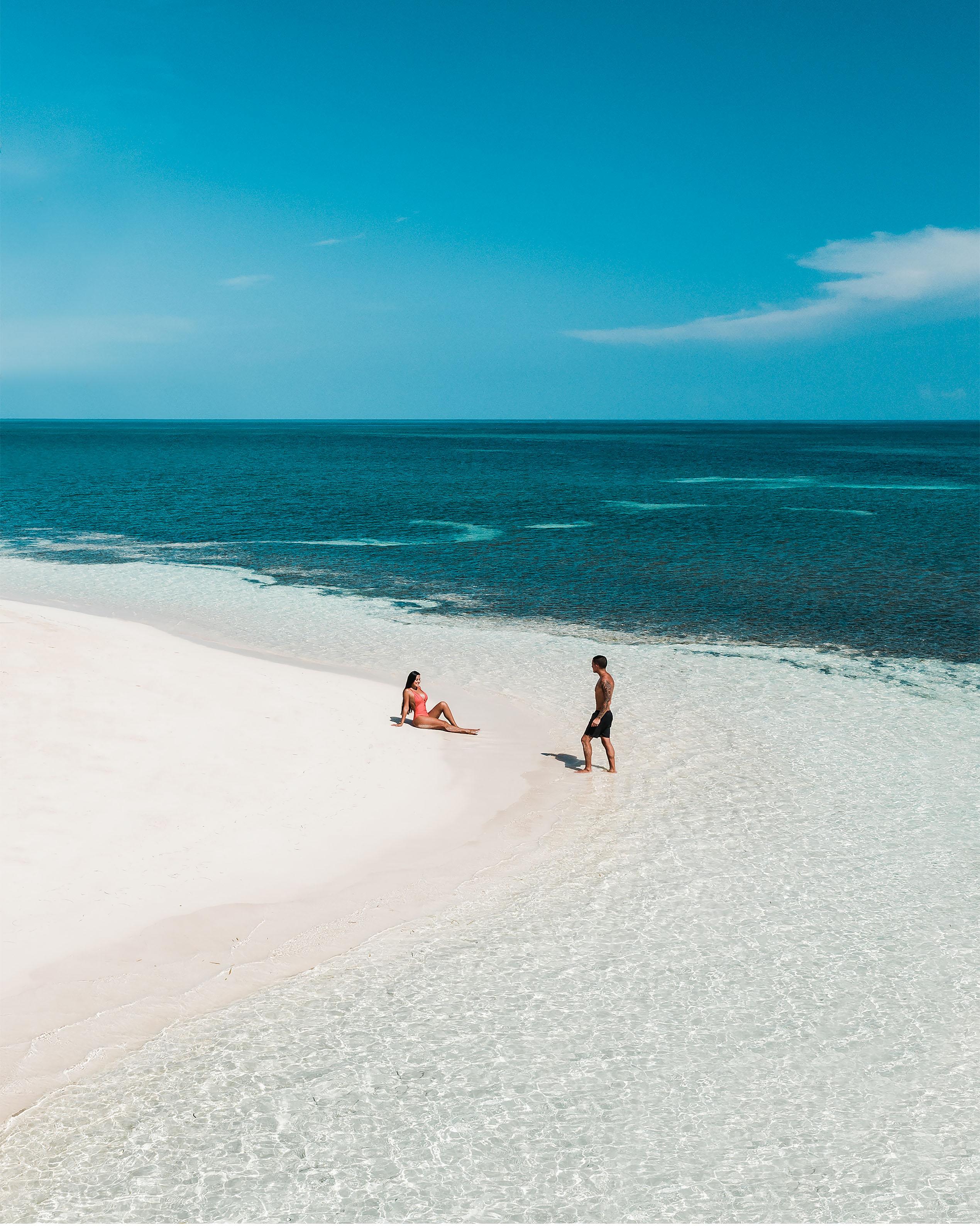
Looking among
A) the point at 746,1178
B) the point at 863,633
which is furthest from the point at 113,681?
the point at 863,633

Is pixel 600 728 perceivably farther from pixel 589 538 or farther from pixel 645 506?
pixel 645 506

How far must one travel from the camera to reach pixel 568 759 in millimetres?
17578

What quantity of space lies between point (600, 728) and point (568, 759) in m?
1.13

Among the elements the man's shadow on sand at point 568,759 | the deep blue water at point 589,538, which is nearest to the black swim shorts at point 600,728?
the man's shadow on sand at point 568,759

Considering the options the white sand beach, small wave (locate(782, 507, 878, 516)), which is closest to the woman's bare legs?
the white sand beach

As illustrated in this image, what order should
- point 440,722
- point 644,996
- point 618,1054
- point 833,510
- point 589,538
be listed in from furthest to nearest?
point 833,510 < point 589,538 < point 440,722 < point 644,996 < point 618,1054

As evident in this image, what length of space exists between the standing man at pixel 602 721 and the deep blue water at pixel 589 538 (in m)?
11.1

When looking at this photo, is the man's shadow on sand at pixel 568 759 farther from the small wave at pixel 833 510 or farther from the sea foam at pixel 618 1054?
the small wave at pixel 833 510

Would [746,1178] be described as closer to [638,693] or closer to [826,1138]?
[826,1138]

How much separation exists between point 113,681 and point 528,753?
296 inches

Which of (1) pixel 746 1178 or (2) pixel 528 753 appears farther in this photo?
(2) pixel 528 753

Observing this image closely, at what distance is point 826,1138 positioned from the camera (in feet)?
26.3

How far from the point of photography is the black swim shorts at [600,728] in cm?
1672

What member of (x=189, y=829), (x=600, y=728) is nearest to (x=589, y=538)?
(x=600, y=728)
